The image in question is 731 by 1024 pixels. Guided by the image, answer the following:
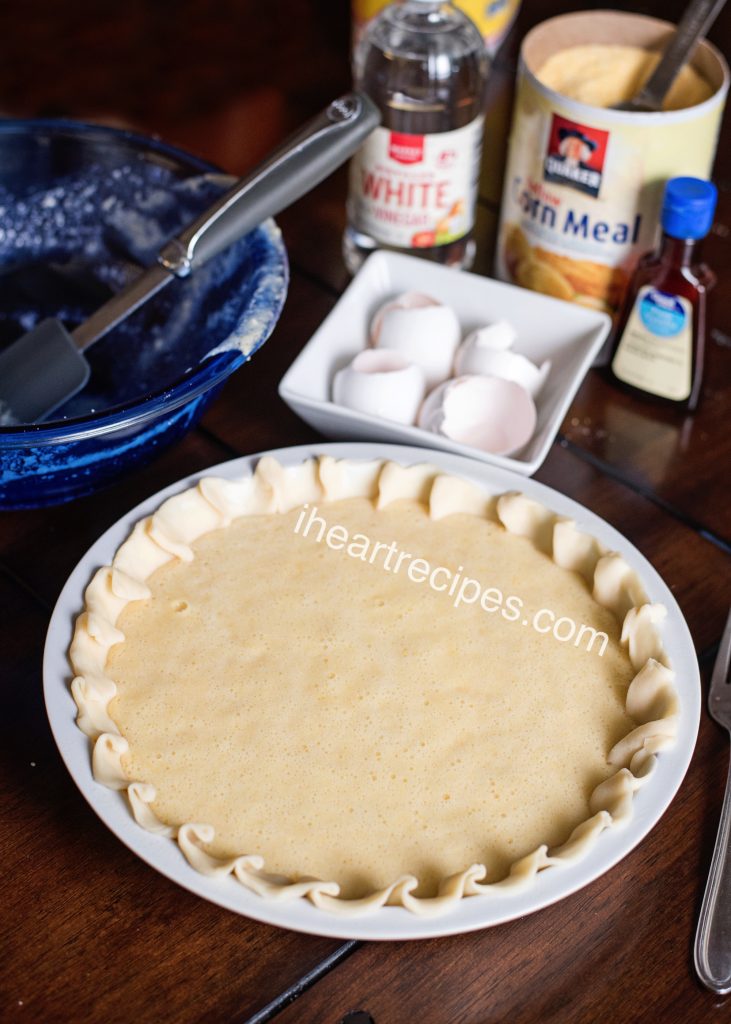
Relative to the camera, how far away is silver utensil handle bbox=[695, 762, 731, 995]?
23.3 inches

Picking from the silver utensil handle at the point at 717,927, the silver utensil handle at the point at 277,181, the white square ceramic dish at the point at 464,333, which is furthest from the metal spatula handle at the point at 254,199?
the silver utensil handle at the point at 717,927

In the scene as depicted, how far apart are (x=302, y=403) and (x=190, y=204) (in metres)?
0.26

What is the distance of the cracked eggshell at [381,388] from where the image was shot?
86cm

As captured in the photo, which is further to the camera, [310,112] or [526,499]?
[310,112]

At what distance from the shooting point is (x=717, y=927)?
0.61 metres

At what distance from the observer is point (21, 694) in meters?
0.73

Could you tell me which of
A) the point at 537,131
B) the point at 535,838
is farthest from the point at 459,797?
the point at 537,131

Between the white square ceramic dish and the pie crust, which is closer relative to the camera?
the pie crust

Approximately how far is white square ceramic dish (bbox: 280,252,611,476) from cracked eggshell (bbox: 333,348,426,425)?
0.06 ft

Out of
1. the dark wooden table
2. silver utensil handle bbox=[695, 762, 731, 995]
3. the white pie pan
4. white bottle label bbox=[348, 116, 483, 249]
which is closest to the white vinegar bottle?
white bottle label bbox=[348, 116, 483, 249]

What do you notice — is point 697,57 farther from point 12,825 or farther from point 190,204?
point 12,825

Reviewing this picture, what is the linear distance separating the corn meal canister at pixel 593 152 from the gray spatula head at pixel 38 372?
419 millimetres

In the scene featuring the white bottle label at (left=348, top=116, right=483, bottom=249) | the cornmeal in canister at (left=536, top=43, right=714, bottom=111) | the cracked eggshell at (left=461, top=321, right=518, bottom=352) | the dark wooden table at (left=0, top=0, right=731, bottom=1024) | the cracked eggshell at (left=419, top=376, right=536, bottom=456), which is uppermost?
the cornmeal in canister at (left=536, top=43, right=714, bottom=111)

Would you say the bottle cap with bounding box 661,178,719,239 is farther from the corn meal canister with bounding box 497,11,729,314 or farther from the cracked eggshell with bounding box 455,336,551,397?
the cracked eggshell with bounding box 455,336,551,397
